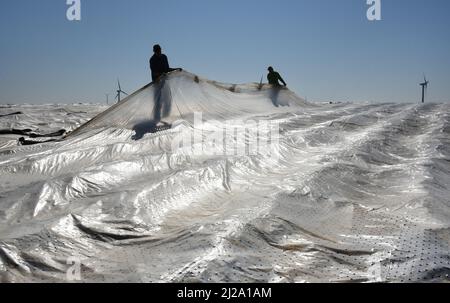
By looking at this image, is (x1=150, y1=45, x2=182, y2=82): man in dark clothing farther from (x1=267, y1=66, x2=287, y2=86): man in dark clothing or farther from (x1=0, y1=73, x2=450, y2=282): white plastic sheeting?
(x1=267, y1=66, x2=287, y2=86): man in dark clothing

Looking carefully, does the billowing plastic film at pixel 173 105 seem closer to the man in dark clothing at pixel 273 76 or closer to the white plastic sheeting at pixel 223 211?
the white plastic sheeting at pixel 223 211

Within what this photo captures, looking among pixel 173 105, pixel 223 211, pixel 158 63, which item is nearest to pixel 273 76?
pixel 158 63

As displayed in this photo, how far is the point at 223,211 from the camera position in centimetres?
312

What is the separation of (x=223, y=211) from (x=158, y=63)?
523 cm

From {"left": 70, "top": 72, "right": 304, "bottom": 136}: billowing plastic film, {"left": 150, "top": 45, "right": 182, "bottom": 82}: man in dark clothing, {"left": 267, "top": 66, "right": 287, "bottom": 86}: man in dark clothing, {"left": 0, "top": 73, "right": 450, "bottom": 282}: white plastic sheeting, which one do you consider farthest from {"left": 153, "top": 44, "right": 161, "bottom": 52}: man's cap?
{"left": 267, "top": 66, "right": 287, "bottom": 86}: man in dark clothing

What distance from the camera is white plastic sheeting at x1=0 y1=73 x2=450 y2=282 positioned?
2268 millimetres

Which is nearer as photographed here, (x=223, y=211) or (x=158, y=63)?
(x=223, y=211)

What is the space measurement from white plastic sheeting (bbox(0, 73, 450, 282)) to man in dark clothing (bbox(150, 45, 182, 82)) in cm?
204

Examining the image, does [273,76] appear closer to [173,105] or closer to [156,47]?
[156,47]

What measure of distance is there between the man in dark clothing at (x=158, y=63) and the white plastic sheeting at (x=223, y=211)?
204 cm

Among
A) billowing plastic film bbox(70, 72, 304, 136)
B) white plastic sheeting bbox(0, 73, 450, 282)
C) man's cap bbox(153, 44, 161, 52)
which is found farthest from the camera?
man's cap bbox(153, 44, 161, 52)

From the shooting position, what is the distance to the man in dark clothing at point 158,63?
7.67 metres

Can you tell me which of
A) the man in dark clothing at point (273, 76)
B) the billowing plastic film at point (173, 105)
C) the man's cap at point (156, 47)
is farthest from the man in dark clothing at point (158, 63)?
the man in dark clothing at point (273, 76)
